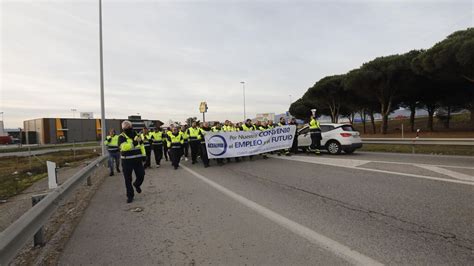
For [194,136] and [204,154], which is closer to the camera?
[204,154]

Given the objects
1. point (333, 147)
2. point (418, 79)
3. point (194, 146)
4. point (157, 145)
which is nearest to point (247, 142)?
point (194, 146)

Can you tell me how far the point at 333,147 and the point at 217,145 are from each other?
543 centimetres

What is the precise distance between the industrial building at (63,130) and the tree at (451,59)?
144 ft

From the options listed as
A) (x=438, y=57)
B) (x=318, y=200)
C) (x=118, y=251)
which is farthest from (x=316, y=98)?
(x=118, y=251)

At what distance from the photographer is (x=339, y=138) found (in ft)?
44.1

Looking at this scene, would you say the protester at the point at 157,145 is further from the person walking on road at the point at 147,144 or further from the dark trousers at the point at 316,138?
the dark trousers at the point at 316,138

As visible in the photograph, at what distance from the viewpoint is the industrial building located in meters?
48.5

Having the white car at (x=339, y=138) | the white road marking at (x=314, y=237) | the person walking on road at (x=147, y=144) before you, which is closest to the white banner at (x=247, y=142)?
the white car at (x=339, y=138)

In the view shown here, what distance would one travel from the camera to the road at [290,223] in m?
3.52

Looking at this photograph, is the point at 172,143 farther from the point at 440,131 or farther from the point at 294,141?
the point at 440,131

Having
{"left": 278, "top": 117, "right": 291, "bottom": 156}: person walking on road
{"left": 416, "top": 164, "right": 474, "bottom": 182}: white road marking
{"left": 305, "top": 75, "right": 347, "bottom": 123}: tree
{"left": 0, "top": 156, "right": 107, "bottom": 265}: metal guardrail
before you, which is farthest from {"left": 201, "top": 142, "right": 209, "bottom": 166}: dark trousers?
{"left": 305, "top": 75, "right": 347, "bottom": 123}: tree

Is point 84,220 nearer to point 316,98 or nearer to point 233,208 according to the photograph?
point 233,208

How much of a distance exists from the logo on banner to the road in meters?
4.36

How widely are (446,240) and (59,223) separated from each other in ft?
19.5
